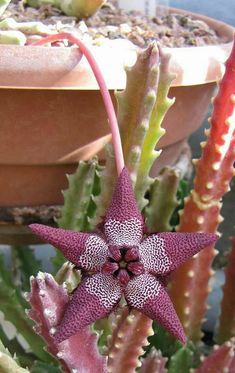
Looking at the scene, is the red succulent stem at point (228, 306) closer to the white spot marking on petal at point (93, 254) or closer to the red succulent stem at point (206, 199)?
the red succulent stem at point (206, 199)

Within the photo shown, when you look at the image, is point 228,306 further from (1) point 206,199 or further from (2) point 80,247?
(2) point 80,247

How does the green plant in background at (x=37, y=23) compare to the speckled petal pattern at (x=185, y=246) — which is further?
the green plant in background at (x=37, y=23)

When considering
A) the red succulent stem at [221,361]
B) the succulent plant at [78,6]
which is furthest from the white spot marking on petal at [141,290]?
the succulent plant at [78,6]

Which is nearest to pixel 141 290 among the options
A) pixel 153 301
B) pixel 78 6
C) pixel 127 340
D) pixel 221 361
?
pixel 153 301

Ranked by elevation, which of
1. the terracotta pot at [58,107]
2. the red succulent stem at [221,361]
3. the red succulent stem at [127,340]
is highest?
the terracotta pot at [58,107]

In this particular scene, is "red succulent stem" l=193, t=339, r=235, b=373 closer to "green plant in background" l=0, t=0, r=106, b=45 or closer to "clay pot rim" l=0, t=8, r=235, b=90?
"clay pot rim" l=0, t=8, r=235, b=90

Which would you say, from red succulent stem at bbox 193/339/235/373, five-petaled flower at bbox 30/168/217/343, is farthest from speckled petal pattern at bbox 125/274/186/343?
red succulent stem at bbox 193/339/235/373

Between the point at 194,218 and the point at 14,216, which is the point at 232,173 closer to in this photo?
the point at 194,218
